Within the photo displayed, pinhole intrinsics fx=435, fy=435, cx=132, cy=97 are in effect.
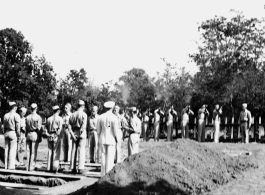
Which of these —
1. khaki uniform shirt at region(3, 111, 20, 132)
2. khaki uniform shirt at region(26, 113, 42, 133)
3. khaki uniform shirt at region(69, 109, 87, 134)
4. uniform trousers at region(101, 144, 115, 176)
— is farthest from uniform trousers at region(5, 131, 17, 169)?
uniform trousers at region(101, 144, 115, 176)

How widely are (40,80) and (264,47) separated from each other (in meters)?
29.6

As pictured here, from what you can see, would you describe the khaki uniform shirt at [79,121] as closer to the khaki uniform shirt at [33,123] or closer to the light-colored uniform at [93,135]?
the khaki uniform shirt at [33,123]

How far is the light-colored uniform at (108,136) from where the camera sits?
10625 millimetres

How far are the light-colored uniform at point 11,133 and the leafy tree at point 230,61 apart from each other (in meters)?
17.9

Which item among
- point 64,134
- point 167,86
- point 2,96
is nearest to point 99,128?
point 64,134

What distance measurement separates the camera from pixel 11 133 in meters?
14.1

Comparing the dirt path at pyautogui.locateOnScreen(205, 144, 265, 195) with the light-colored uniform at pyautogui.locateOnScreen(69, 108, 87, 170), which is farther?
the light-colored uniform at pyautogui.locateOnScreen(69, 108, 87, 170)

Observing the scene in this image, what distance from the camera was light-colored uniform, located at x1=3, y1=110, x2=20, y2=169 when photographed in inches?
550

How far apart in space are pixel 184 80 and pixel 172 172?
33.2 metres

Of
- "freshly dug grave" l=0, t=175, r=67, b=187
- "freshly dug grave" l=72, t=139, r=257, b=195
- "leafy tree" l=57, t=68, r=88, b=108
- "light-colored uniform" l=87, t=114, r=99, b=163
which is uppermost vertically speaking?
"leafy tree" l=57, t=68, r=88, b=108

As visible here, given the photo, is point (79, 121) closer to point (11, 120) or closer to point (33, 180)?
point (33, 180)

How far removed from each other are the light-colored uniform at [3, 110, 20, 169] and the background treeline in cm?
1545

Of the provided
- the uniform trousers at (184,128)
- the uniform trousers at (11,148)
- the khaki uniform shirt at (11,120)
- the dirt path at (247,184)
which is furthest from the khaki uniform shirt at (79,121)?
the uniform trousers at (184,128)

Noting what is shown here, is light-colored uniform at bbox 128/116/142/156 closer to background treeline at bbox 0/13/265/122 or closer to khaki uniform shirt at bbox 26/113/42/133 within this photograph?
khaki uniform shirt at bbox 26/113/42/133
